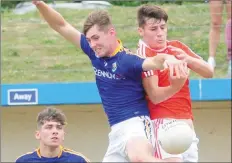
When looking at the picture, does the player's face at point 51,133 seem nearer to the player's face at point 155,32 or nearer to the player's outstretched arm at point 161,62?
the player's face at point 155,32

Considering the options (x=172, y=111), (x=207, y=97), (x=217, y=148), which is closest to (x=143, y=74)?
(x=172, y=111)

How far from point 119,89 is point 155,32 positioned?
529mm

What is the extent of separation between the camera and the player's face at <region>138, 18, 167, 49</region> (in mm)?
6582

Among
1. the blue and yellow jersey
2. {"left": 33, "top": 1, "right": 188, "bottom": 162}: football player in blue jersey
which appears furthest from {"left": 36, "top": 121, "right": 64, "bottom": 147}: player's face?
{"left": 33, "top": 1, "right": 188, "bottom": 162}: football player in blue jersey

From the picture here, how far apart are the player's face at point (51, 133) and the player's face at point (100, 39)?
1.66 m

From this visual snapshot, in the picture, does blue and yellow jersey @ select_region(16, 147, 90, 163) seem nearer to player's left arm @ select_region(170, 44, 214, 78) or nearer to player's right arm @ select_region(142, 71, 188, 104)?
Answer: player's right arm @ select_region(142, 71, 188, 104)

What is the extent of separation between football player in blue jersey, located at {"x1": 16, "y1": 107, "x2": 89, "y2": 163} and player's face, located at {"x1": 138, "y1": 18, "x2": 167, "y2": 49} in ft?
5.66

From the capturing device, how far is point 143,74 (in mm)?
6457

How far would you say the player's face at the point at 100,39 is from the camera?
646 centimetres

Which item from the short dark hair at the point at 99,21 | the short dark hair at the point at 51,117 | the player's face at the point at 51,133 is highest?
the short dark hair at the point at 99,21

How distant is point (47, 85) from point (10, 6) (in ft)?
9.00

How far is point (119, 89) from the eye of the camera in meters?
6.57

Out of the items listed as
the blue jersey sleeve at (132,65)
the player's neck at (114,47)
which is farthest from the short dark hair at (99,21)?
the blue jersey sleeve at (132,65)

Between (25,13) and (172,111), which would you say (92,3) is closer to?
(25,13)
